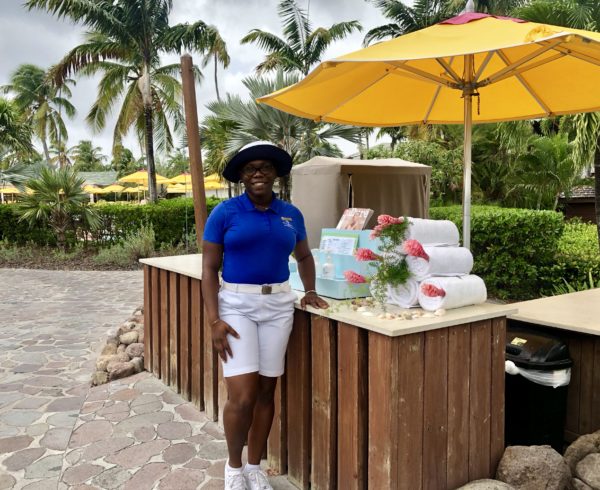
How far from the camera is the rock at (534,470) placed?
252 cm

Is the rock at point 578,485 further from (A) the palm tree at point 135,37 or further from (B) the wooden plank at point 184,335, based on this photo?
(A) the palm tree at point 135,37

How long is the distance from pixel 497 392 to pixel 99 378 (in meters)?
3.46

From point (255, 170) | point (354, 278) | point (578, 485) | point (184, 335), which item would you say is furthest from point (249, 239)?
point (578, 485)

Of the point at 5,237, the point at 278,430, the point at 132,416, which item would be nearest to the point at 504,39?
the point at 278,430

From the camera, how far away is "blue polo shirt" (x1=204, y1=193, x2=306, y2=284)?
2457 millimetres

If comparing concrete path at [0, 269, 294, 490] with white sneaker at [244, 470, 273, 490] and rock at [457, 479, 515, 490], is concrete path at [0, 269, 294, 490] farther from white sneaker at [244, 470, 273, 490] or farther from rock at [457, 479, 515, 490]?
rock at [457, 479, 515, 490]

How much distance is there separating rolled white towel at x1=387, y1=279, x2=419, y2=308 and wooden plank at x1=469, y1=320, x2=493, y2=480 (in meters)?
0.30

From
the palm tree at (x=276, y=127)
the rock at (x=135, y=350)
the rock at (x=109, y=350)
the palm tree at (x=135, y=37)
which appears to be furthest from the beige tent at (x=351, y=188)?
the palm tree at (x=135, y=37)

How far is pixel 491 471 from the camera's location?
8.66 feet

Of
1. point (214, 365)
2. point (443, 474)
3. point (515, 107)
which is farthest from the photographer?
point (515, 107)

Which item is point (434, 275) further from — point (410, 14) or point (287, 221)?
point (410, 14)

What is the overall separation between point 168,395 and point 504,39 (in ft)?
11.5

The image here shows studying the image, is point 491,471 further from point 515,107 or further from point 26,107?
point 26,107

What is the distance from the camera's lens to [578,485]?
8.55 ft
